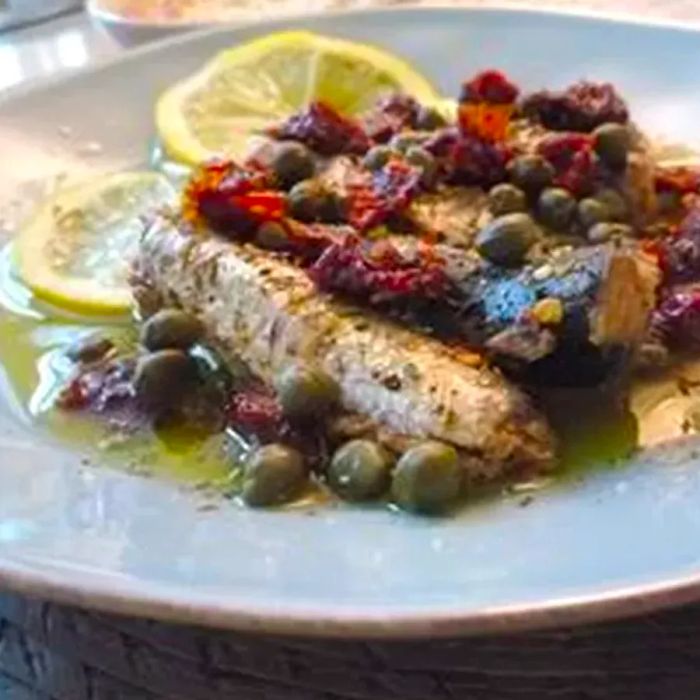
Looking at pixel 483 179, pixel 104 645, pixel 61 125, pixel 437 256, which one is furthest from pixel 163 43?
pixel 104 645

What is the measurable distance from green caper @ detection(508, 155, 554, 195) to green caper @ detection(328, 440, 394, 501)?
31cm

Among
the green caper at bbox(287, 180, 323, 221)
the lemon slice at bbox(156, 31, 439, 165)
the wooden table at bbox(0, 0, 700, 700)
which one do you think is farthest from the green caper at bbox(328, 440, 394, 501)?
the lemon slice at bbox(156, 31, 439, 165)

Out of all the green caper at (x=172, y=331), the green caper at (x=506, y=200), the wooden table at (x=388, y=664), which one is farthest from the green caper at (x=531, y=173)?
the wooden table at (x=388, y=664)

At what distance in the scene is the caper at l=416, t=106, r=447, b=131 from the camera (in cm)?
139

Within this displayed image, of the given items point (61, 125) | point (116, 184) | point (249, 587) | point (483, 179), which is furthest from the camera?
point (61, 125)

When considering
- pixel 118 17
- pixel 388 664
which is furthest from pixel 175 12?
pixel 388 664

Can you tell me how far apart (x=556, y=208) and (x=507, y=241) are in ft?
0.40

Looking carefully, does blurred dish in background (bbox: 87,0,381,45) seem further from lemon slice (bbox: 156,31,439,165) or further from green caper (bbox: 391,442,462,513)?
green caper (bbox: 391,442,462,513)

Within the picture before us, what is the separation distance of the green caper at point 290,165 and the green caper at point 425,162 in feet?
0.25

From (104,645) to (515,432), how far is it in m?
0.25

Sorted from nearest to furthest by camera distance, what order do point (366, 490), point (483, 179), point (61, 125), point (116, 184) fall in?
point (366, 490)
point (483, 179)
point (116, 184)
point (61, 125)

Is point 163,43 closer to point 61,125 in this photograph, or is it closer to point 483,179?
point 61,125

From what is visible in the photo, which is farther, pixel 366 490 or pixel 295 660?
pixel 366 490

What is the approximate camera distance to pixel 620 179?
4.30 feet
